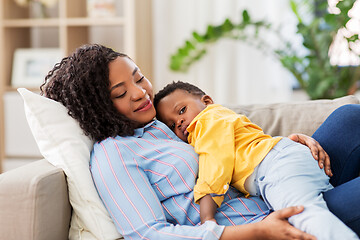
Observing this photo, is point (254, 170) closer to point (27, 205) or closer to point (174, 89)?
point (174, 89)

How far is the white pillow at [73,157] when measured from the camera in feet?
4.41

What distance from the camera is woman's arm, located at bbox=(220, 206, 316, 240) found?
3.80ft

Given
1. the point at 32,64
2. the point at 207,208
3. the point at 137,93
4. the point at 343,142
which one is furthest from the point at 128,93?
the point at 32,64

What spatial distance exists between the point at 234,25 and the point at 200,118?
2.03 meters

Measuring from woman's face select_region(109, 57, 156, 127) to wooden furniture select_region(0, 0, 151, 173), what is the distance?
186 centimetres

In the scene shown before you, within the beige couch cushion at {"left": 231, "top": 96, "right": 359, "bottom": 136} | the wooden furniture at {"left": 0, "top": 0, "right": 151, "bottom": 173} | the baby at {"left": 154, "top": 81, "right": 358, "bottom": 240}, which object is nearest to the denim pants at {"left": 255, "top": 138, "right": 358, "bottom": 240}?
the baby at {"left": 154, "top": 81, "right": 358, "bottom": 240}

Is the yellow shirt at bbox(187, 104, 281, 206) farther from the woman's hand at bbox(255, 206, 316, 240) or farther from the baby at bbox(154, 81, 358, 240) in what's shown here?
the woman's hand at bbox(255, 206, 316, 240)

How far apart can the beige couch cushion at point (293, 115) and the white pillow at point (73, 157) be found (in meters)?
0.72

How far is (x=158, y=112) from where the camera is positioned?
5.36 ft

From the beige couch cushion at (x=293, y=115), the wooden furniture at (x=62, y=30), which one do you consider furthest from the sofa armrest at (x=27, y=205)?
the wooden furniture at (x=62, y=30)

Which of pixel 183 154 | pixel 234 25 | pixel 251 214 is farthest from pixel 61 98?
pixel 234 25

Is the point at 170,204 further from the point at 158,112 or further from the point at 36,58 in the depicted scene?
the point at 36,58

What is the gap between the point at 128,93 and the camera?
1481 mm

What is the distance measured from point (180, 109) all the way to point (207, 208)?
413 millimetres
